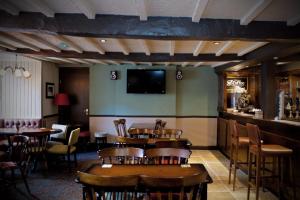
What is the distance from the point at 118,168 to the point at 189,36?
6.00 ft

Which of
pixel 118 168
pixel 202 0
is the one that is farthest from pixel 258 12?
pixel 118 168

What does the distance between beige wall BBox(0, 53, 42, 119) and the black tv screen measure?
255 centimetres

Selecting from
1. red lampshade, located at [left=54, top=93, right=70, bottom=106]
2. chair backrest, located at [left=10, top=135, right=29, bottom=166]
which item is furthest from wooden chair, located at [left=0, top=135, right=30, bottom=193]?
red lampshade, located at [left=54, top=93, right=70, bottom=106]

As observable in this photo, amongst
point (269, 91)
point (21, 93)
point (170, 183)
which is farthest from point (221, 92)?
point (170, 183)

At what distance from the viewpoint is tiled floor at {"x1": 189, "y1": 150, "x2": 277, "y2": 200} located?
430cm

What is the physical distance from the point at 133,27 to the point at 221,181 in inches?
133

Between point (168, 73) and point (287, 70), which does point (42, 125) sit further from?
point (287, 70)

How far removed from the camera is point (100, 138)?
7.85 meters

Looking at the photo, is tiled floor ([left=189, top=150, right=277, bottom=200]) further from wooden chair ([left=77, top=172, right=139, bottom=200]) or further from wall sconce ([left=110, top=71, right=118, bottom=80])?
wall sconce ([left=110, top=71, right=118, bottom=80])

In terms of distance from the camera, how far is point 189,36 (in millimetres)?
3379

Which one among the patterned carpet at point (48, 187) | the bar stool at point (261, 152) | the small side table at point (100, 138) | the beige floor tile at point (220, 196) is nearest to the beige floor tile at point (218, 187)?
the beige floor tile at point (220, 196)

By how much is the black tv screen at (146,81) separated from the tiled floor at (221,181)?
7.23 ft

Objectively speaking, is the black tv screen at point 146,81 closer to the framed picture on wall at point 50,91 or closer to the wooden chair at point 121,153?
the framed picture on wall at point 50,91

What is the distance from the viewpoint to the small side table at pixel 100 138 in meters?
7.78
